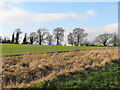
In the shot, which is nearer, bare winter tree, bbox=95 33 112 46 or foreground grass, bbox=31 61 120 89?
foreground grass, bbox=31 61 120 89

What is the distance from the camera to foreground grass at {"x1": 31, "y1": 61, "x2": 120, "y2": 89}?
21.4 ft

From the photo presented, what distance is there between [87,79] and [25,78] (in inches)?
163

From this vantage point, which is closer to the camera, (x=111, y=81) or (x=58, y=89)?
(x=58, y=89)

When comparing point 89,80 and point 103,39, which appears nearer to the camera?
point 89,80

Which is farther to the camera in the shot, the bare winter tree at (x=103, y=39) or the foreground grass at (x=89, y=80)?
the bare winter tree at (x=103, y=39)

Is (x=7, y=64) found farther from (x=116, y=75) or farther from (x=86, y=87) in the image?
(x=116, y=75)

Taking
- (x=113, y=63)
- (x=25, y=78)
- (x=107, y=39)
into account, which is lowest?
(x=25, y=78)

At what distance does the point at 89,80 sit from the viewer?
6949 millimetres

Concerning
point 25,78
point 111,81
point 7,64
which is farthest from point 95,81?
point 7,64

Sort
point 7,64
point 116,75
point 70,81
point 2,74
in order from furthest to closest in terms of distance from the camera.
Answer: point 7,64, point 2,74, point 116,75, point 70,81

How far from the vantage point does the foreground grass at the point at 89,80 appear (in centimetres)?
651

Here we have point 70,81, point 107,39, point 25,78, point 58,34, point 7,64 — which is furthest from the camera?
point 107,39

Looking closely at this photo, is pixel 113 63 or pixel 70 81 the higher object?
pixel 113 63

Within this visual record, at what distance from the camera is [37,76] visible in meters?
8.75
